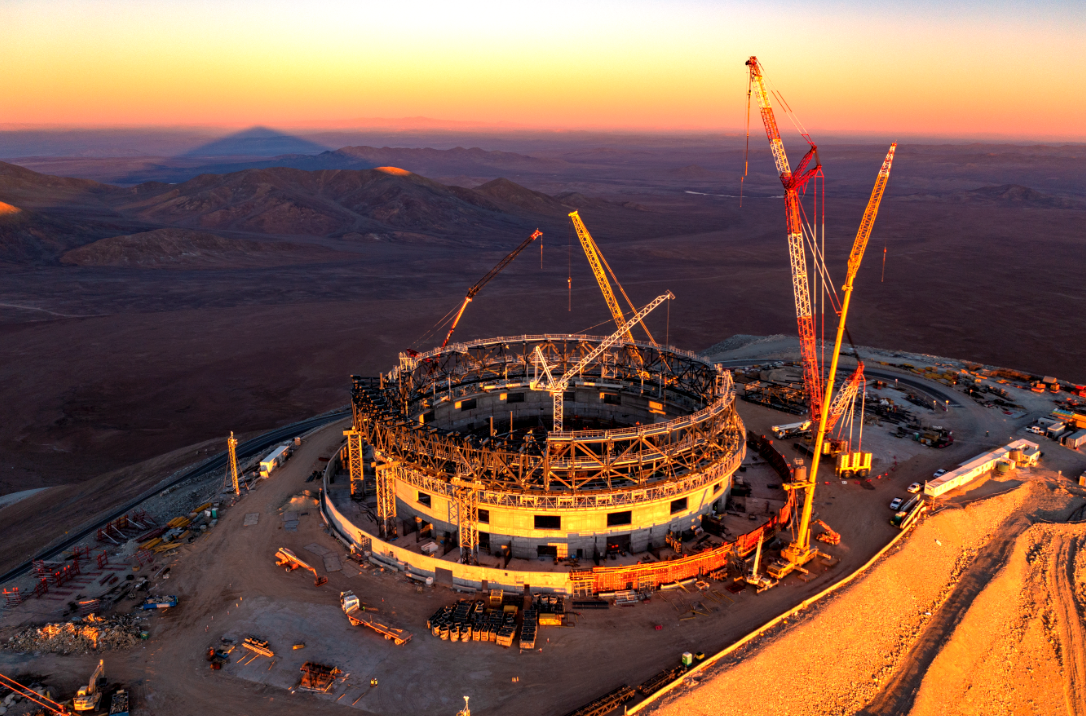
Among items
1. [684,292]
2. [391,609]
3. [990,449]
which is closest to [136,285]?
[684,292]

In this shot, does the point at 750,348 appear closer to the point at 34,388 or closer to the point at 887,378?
the point at 887,378

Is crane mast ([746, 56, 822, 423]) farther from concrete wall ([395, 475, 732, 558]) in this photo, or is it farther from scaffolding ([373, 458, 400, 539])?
scaffolding ([373, 458, 400, 539])

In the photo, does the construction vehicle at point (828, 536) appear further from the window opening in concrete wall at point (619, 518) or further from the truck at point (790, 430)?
the truck at point (790, 430)

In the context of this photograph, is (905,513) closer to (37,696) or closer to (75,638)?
(75,638)

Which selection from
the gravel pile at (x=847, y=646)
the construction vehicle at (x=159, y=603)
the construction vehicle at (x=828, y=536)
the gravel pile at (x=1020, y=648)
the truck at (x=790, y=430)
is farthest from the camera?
the truck at (x=790, y=430)

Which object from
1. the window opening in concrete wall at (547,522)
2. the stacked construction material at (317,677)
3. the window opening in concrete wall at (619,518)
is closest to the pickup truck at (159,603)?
the stacked construction material at (317,677)

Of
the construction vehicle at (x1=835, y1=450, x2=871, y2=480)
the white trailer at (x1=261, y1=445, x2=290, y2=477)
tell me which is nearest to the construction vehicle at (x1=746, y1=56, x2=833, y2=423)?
the construction vehicle at (x1=835, y1=450, x2=871, y2=480)
